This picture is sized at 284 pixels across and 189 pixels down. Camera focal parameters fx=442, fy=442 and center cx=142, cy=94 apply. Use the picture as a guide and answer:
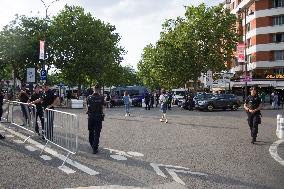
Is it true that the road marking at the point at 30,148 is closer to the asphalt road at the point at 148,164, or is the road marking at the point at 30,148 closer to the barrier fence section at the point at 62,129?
the asphalt road at the point at 148,164

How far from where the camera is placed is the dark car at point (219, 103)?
3672 cm

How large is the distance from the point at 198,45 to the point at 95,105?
158ft

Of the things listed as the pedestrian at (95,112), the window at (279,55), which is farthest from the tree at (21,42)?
the pedestrian at (95,112)

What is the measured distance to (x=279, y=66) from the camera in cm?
5966

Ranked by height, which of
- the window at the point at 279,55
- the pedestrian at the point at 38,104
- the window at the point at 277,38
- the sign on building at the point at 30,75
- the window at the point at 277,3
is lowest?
the pedestrian at the point at 38,104

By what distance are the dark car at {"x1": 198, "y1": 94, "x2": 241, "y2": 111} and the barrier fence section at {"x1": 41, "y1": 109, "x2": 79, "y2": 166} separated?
26177mm

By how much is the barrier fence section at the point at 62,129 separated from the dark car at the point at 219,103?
26.2 meters

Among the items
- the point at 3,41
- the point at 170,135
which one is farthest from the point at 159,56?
the point at 170,135

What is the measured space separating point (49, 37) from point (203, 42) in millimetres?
19940

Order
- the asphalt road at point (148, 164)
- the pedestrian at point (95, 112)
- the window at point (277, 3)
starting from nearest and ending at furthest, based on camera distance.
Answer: the asphalt road at point (148, 164) → the pedestrian at point (95, 112) → the window at point (277, 3)

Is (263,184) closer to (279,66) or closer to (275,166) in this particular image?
(275,166)

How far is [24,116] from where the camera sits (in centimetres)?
1415

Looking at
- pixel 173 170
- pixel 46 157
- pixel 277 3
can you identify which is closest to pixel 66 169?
pixel 46 157

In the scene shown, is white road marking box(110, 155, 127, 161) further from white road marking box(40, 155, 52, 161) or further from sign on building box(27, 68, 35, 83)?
sign on building box(27, 68, 35, 83)
